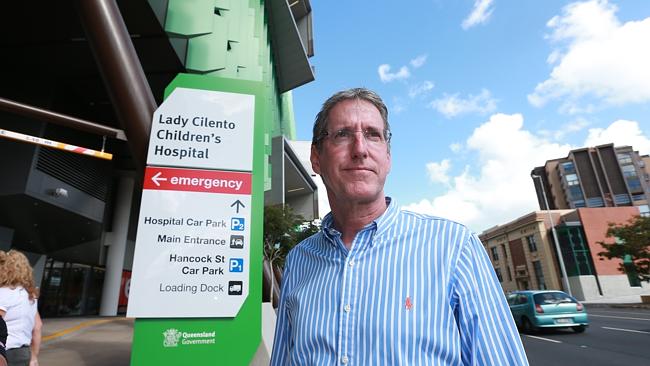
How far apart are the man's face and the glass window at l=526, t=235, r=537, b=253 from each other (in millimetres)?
47297

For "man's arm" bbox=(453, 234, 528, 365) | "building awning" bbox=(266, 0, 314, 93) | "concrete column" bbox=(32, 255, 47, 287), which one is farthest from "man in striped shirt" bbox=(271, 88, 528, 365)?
"building awning" bbox=(266, 0, 314, 93)

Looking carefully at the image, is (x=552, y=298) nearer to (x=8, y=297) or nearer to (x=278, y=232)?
(x=278, y=232)

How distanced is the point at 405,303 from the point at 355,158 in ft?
1.88

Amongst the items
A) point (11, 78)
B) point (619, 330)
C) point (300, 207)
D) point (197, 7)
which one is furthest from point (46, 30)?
point (300, 207)

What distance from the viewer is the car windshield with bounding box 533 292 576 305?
10.7 meters

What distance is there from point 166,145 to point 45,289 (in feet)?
67.9

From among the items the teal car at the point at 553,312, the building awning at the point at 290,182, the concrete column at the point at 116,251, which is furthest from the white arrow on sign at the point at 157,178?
the concrete column at the point at 116,251

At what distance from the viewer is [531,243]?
42.0 metres

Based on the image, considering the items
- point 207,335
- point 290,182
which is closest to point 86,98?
point 207,335

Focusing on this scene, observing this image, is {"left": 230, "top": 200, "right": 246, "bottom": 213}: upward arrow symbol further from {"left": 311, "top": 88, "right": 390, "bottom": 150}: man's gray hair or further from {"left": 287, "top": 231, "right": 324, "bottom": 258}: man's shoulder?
{"left": 311, "top": 88, "right": 390, "bottom": 150}: man's gray hair

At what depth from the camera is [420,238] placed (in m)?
1.29

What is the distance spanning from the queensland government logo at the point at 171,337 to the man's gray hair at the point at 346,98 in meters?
2.76

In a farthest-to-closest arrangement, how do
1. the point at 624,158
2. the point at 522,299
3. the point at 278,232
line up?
the point at 624,158 → the point at 278,232 → the point at 522,299

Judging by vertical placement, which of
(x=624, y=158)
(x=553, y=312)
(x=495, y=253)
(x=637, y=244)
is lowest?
(x=553, y=312)
